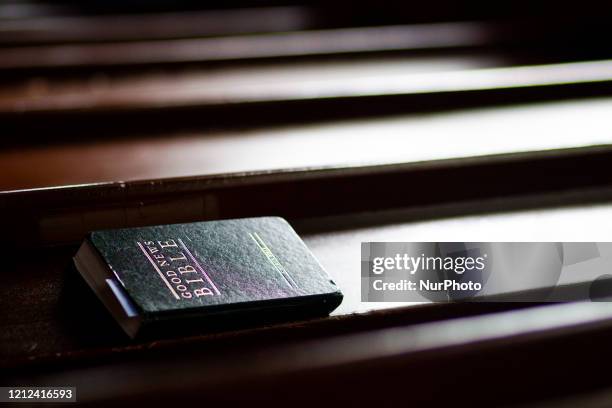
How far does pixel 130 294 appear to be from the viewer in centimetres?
68

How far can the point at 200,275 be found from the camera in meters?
0.74

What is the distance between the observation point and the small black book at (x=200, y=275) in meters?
0.68

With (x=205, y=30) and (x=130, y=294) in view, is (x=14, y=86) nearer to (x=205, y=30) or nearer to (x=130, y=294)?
(x=205, y=30)

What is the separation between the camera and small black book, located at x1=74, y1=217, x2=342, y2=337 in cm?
68

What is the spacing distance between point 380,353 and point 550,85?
101cm

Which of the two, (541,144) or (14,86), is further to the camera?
(14,86)

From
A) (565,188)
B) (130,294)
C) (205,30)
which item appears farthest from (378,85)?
(205,30)

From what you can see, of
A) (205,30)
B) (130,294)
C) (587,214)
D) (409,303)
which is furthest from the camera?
(205,30)

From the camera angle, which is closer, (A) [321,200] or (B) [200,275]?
(B) [200,275]

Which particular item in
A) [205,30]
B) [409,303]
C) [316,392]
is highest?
[205,30]

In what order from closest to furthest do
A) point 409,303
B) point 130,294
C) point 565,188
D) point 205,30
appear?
1. point 130,294
2. point 409,303
3. point 565,188
4. point 205,30

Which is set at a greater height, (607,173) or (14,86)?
(14,86)

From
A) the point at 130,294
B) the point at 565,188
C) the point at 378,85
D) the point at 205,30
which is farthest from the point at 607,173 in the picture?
A: the point at 205,30

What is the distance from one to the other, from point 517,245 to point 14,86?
143 centimetres
